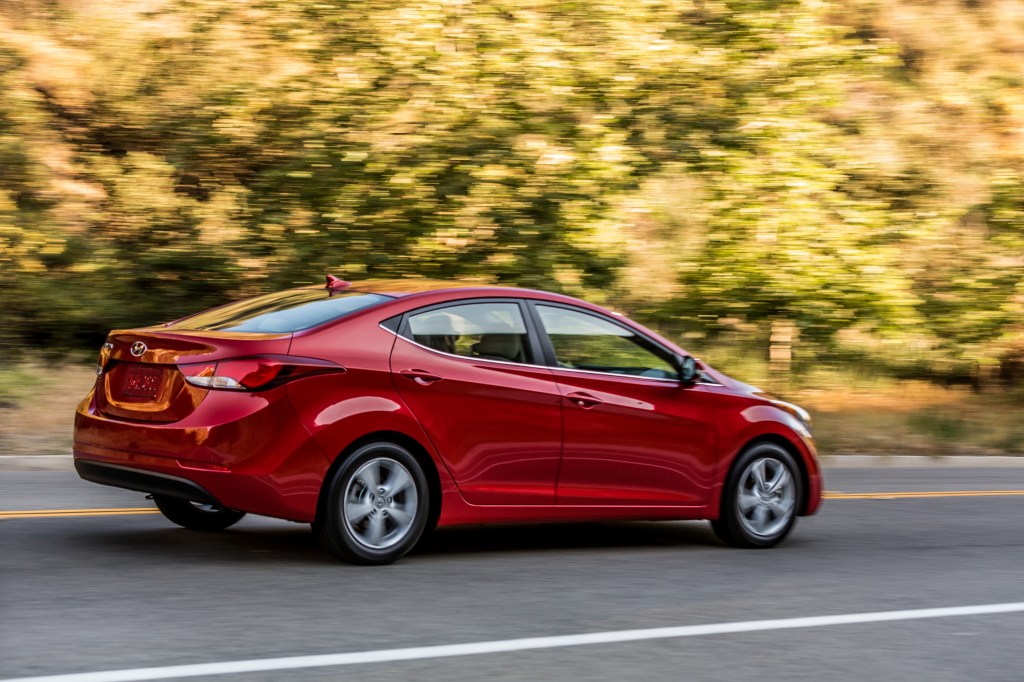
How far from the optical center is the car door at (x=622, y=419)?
27.0 ft

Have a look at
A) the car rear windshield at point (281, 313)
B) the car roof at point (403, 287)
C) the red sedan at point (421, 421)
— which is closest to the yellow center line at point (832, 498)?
the red sedan at point (421, 421)

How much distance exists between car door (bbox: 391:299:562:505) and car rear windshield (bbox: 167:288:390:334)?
0.35 metres

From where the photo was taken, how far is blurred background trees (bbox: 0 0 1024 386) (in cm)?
1630

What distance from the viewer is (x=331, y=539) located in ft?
24.5

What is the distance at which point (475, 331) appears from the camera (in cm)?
806

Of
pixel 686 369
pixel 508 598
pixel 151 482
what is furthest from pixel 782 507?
pixel 151 482

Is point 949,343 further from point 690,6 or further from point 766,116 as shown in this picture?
point 690,6

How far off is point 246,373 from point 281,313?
27.9 inches

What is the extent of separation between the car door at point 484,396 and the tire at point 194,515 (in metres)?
1.68

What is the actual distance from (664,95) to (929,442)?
511 centimetres

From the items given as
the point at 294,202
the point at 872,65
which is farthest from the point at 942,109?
the point at 294,202

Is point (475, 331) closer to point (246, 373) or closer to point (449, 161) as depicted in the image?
point (246, 373)

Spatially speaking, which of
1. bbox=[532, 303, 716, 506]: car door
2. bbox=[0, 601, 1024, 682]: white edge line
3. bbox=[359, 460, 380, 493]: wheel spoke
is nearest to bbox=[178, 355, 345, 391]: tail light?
bbox=[359, 460, 380, 493]: wheel spoke

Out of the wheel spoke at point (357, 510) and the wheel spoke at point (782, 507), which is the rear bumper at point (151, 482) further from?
A: the wheel spoke at point (782, 507)
